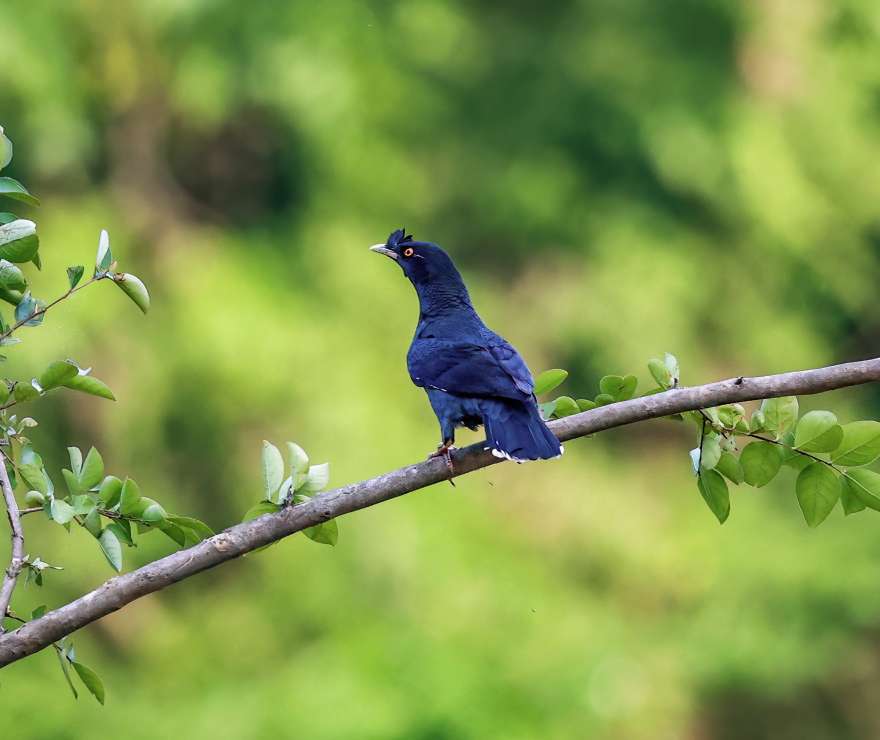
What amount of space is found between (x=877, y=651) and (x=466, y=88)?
13.3 ft

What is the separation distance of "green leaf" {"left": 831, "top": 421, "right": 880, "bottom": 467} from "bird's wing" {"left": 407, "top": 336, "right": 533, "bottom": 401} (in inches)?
32.7

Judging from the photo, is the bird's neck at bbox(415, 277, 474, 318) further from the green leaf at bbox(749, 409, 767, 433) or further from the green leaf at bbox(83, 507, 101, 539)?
the green leaf at bbox(83, 507, 101, 539)

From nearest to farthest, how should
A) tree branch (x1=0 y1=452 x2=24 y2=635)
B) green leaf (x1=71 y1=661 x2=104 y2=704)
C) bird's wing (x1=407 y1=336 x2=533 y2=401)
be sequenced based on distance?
tree branch (x1=0 y1=452 x2=24 y2=635) < green leaf (x1=71 y1=661 x2=104 y2=704) < bird's wing (x1=407 y1=336 x2=533 y2=401)

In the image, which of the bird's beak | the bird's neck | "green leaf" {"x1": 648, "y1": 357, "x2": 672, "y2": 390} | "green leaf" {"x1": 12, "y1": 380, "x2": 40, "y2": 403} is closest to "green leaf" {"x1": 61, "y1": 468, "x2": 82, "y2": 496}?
"green leaf" {"x1": 12, "y1": 380, "x2": 40, "y2": 403}

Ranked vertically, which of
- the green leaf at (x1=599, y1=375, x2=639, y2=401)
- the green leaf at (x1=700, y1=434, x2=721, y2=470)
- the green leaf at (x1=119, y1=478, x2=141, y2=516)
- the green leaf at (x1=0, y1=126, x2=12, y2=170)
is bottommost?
the green leaf at (x1=700, y1=434, x2=721, y2=470)

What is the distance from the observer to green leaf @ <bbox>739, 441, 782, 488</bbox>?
2.06 meters

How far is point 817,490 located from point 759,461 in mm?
114

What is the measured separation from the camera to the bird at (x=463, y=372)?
7.91 ft

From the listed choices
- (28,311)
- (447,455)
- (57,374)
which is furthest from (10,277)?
(447,455)

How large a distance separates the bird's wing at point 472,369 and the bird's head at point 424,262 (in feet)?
1.39

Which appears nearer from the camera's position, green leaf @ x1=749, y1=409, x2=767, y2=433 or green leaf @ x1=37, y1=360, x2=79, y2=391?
green leaf @ x1=37, y1=360, x2=79, y2=391

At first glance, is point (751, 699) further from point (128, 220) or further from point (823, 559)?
point (128, 220)

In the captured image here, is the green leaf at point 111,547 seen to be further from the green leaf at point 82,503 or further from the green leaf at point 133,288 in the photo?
the green leaf at point 133,288

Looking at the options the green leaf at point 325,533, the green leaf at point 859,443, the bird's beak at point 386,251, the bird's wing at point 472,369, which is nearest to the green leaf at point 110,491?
the green leaf at point 325,533
